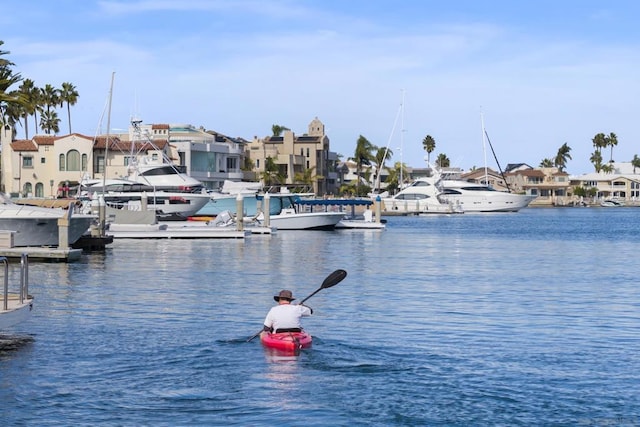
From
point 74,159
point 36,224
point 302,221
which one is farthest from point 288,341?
point 74,159

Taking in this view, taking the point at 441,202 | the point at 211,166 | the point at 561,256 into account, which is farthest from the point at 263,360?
the point at 441,202

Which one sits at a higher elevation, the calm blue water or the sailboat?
the sailboat

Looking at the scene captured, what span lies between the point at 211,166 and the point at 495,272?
7642cm

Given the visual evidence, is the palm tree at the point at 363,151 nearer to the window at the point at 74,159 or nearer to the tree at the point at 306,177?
the tree at the point at 306,177

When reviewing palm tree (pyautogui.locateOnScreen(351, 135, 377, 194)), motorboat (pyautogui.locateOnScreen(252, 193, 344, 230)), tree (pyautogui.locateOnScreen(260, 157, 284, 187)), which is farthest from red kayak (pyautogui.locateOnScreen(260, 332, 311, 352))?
palm tree (pyautogui.locateOnScreen(351, 135, 377, 194))

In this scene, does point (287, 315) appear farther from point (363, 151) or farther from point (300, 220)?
point (363, 151)

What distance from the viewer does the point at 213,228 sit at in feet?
232

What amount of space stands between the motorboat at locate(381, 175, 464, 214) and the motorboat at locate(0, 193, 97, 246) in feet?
322

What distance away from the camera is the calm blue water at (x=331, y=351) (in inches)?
712

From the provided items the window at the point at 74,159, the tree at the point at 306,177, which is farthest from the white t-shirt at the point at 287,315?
the tree at the point at 306,177

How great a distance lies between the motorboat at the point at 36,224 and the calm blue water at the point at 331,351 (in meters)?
2.75

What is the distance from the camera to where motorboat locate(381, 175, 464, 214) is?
14538cm

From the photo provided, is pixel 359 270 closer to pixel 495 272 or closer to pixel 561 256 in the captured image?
pixel 495 272

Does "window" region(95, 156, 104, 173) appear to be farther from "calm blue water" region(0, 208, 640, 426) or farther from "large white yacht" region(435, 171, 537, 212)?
"calm blue water" region(0, 208, 640, 426)
